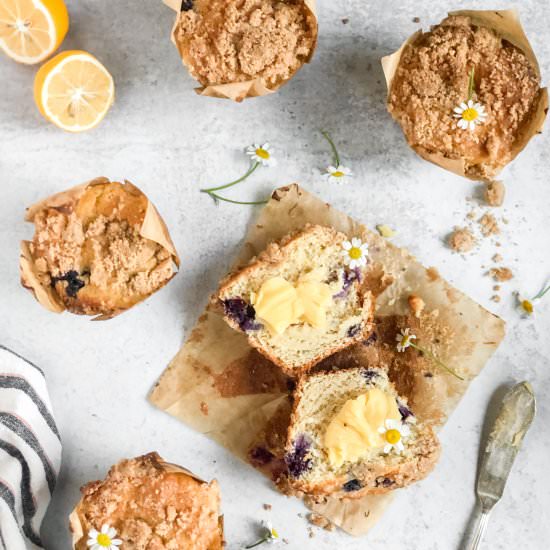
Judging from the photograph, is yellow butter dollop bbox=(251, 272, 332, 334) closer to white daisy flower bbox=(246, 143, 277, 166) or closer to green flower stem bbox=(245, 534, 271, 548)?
white daisy flower bbox=(246, 143, 277, 166)

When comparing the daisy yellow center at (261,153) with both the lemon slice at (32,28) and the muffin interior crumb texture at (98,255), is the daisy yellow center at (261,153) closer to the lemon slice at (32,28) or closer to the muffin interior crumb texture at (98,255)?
the muffin interior crumb texture at (98,255)

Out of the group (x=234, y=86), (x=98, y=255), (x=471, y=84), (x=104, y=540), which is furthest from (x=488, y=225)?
(x=104, y=540)

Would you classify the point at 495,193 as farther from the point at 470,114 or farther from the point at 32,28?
the point at 32,28

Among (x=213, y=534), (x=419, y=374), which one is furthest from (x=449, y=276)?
(x=213, y=534)

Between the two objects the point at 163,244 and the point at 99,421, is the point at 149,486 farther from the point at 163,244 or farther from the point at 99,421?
the point at 163,244

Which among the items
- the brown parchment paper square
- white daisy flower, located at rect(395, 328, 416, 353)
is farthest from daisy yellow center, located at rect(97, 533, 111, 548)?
white daisy flower, located at rect(395, 328, 416, 353)

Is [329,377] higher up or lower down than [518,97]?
lower down
